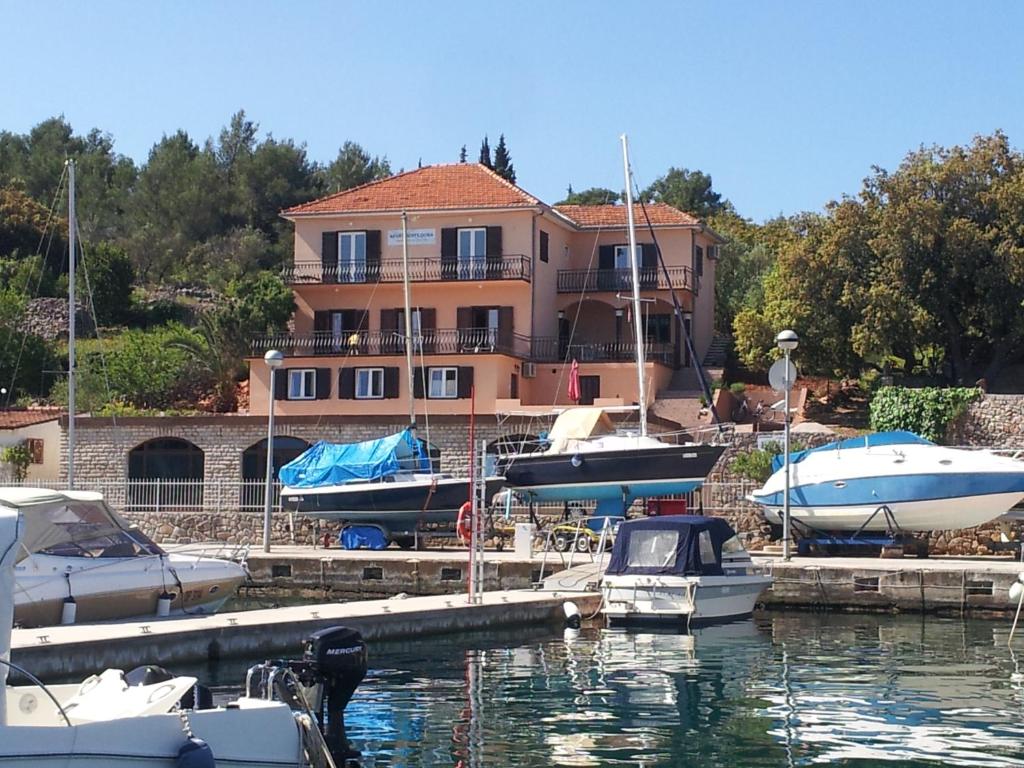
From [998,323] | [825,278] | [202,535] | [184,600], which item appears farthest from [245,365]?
[184,600]

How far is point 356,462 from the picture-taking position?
3650 centimetres

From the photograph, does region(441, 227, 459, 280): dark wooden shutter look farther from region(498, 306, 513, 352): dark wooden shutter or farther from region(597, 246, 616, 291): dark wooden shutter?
region(597, 246, 616, 291): dark wooden shutter

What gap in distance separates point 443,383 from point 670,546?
2557cm

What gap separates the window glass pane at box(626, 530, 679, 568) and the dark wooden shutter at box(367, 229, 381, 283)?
29081 mm

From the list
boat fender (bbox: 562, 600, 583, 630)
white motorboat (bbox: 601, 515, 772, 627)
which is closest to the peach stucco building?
white motorboat (bbox: 601, 515, 772, 627)

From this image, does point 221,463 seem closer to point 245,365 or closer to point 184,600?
point 245,365

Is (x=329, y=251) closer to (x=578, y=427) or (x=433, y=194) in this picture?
(x=433, y=194)

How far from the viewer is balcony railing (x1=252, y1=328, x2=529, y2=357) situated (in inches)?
1951

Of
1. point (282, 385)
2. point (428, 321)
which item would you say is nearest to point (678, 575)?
point (282, 385)

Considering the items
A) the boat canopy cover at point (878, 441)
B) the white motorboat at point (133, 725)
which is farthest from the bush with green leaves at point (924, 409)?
the white motorboat at point (133, 725)

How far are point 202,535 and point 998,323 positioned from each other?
26.0 meters

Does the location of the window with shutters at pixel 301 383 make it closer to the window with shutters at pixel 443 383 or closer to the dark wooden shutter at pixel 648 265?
the window with shutters at pixel 443 383

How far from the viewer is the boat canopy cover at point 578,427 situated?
3566cm

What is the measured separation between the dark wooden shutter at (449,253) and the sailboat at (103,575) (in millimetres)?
27720
